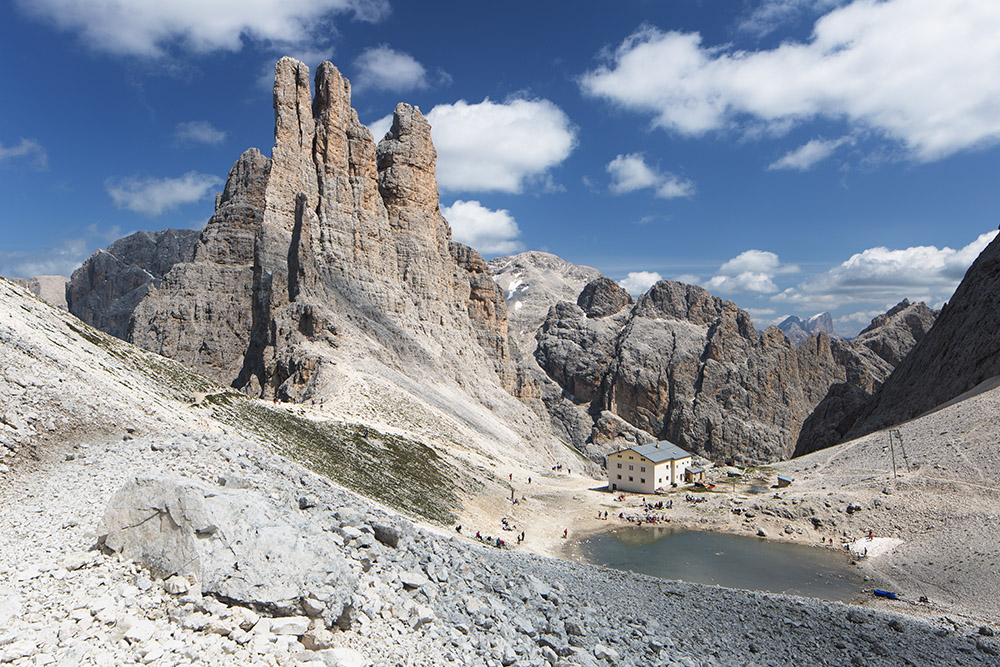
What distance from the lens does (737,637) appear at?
913 inches

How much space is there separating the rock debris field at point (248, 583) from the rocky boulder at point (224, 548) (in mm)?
43

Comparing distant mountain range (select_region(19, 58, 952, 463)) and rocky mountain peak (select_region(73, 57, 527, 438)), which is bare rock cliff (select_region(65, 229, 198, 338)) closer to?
distant mountain range (select_region(19, 58, 952, 463))

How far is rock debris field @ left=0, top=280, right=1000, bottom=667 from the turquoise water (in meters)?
12.1

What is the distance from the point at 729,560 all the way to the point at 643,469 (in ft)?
72.8

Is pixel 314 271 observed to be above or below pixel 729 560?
above

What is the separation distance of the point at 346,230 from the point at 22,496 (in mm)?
73634

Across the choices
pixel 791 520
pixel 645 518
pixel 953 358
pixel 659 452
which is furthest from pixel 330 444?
pixel 953 358

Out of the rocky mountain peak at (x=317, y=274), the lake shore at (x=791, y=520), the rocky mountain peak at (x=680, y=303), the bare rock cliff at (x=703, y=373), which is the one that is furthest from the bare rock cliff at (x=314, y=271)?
the rocky mountain peak at (x=680, y=303)

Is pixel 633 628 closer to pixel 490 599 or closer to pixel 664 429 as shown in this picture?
pixel 490 599

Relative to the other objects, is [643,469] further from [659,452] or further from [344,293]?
[344,293]

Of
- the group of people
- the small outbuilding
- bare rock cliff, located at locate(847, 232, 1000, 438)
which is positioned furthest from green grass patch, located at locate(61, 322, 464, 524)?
bare rock cliff, located at locate(847, 232, 1000, 438)

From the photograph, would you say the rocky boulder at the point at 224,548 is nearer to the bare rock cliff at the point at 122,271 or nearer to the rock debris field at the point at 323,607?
the rock debris field at the point at 323,607

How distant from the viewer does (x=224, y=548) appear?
42.8ft

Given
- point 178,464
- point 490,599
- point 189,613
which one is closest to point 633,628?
point 490,599
